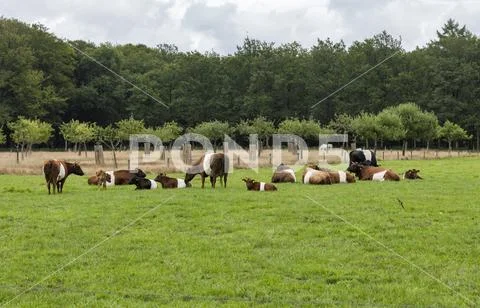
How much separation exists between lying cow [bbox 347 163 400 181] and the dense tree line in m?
51.8

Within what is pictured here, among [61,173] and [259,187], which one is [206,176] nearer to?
[259,187]

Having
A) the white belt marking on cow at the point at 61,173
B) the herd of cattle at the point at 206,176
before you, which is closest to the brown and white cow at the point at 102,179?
the herd of cattle at the point at 206,176

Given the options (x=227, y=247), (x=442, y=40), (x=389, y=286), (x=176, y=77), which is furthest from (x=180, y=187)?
(x=442, y=40)

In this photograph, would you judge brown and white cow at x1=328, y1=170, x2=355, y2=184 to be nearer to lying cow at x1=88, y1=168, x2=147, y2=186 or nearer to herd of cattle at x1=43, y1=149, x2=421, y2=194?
herd of cattle at x1=43, y1=149, x2=421, y2=194

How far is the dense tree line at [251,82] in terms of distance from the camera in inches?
3115

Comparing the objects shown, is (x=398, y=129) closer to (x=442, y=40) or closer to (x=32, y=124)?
(x=32, y=124)

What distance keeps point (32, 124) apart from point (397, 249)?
44.2 m

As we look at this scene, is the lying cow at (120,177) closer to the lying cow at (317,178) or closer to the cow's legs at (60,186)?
the cow's legs at (60,186)

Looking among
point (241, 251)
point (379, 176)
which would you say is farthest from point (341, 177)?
point (241, 251)

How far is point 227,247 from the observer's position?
10172 millimetres

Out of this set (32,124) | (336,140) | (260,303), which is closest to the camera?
(260,303)

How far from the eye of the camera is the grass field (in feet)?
24.7

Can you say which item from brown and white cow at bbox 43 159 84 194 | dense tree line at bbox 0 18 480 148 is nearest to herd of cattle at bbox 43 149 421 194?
brown and white cow at bbox 43 159 84 194

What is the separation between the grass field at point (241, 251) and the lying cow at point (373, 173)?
22.2 feet
